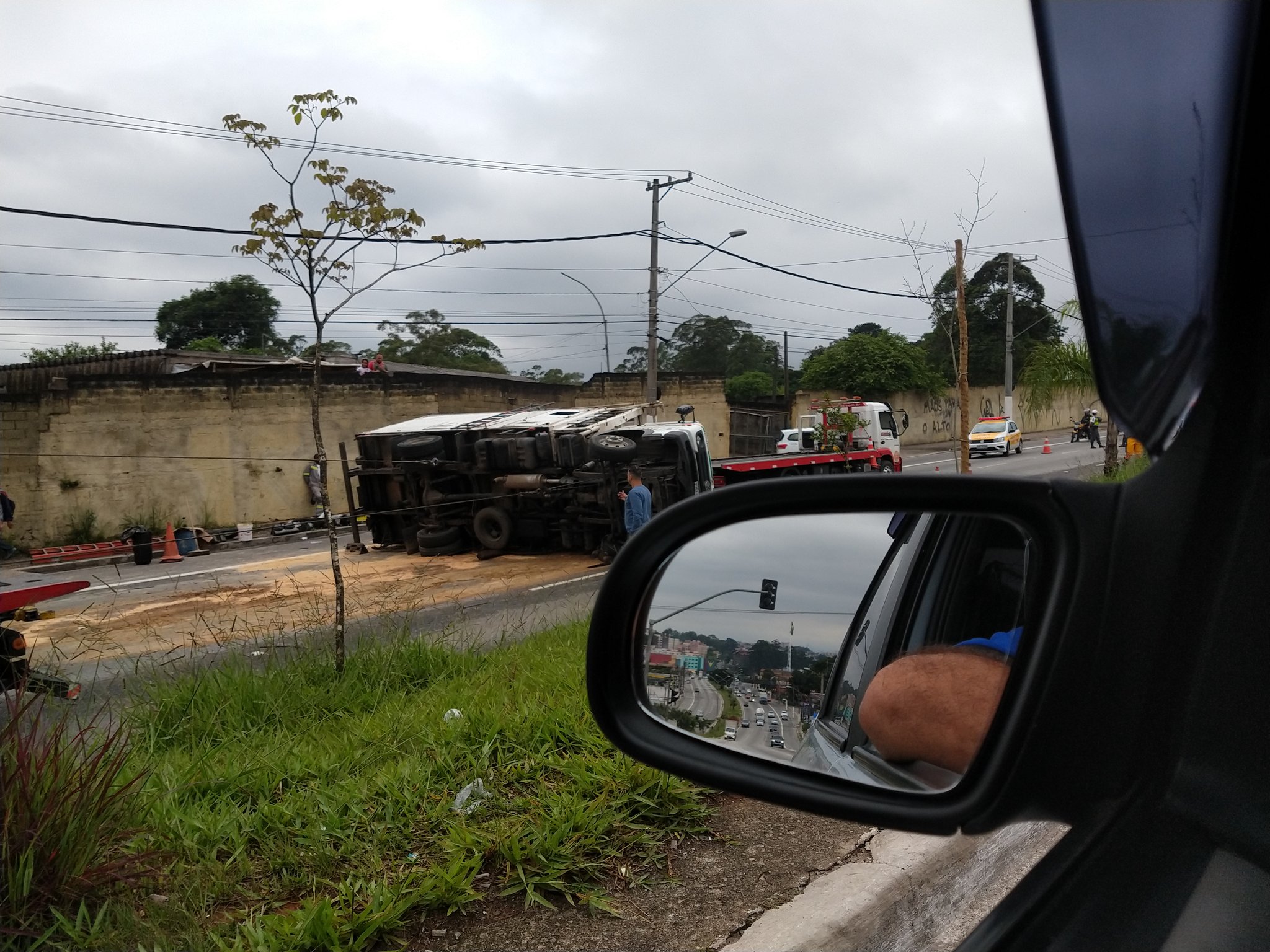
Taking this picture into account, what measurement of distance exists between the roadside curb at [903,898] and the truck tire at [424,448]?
12.1 metres

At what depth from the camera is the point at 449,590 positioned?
38.0 feet

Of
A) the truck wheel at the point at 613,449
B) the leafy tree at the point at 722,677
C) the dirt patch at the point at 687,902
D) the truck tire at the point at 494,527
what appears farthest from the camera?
the truck tire at the point at 494,527

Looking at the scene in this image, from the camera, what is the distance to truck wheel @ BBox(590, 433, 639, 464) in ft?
43.1

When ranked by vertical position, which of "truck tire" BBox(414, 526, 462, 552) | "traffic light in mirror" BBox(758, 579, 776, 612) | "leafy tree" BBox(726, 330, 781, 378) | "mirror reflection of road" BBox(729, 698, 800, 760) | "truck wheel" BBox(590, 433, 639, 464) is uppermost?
"leafy tree" BBox(726, 330, 781, 378)

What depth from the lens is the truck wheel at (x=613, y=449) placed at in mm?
13125

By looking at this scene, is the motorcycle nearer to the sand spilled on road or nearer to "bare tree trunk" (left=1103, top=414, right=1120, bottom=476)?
the sand spilled on road

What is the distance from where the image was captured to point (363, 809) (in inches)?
138

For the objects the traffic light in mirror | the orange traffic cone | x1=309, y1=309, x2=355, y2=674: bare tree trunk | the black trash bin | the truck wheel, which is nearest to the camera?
the traffic light in mirror

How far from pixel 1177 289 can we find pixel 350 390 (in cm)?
2481

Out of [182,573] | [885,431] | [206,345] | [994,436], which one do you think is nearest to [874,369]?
[994,436]

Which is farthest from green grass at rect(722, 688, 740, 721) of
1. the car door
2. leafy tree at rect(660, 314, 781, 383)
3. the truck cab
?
leafy tree at rect(660, 314, 781, 383)

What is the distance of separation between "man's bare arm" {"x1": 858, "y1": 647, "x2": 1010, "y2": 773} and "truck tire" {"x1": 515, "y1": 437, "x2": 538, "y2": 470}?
12559 mm

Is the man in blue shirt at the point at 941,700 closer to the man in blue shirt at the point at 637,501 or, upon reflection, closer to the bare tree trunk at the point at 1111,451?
the bare tree trunk at the point at 1111,451

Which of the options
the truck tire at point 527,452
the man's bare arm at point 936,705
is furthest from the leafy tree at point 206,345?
the man's bare arm at point 936,705
